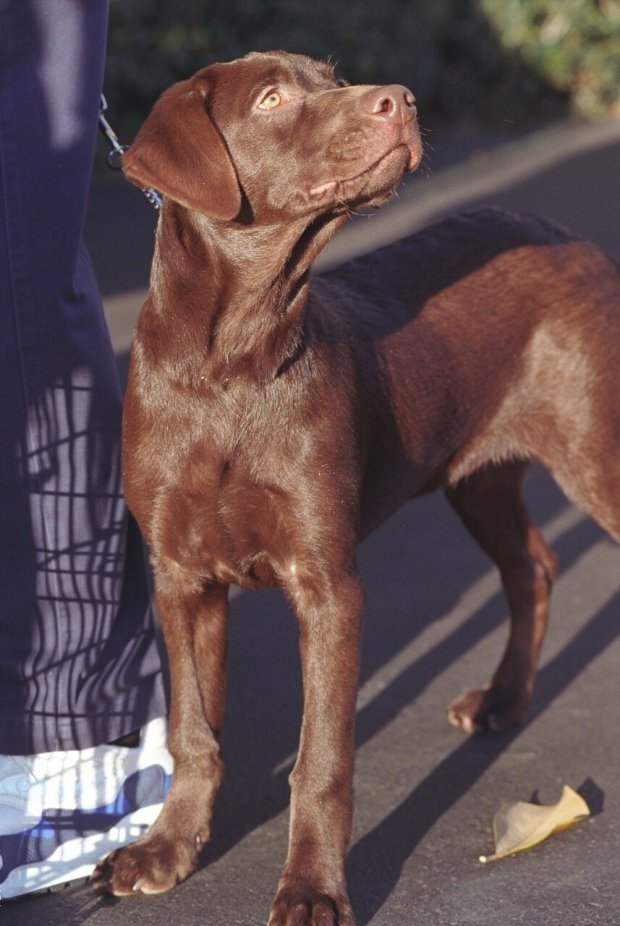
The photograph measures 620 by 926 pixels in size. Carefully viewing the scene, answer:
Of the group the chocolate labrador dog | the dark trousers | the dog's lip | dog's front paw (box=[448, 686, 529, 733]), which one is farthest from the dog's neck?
Answer: dog's front paw (box=[448, 686, 529, 733])

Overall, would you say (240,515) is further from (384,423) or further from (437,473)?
(437,473)

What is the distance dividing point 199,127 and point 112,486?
93 centimetres

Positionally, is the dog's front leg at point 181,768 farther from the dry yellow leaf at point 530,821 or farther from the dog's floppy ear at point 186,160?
the dog's floppy ear at point 186,160

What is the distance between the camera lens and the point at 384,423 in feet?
11.8

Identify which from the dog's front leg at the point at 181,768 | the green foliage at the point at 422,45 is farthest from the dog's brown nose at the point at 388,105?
the green foliage at the point at 422,45

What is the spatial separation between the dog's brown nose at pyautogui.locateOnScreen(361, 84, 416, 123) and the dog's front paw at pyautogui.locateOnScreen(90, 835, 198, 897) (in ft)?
5.60

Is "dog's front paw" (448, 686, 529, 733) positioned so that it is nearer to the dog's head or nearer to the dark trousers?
the dark trousers

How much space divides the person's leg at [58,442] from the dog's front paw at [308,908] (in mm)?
596

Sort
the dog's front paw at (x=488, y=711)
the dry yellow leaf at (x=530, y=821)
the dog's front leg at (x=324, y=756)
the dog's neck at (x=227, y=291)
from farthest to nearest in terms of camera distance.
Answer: the dog's front paw at (x=488, y=711), the dry yellow leaf at (x=530, y=821), the dog's neck at (x=227, y=291), the dog's front leg at (x=324, y=756)

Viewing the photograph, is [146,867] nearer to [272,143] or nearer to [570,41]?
[272,143]

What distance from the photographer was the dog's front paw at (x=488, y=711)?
4066mm

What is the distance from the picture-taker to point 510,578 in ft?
14.1

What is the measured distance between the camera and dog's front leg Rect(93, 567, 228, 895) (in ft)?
10.6

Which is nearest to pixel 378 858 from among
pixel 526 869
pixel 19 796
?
pixel 526 869
